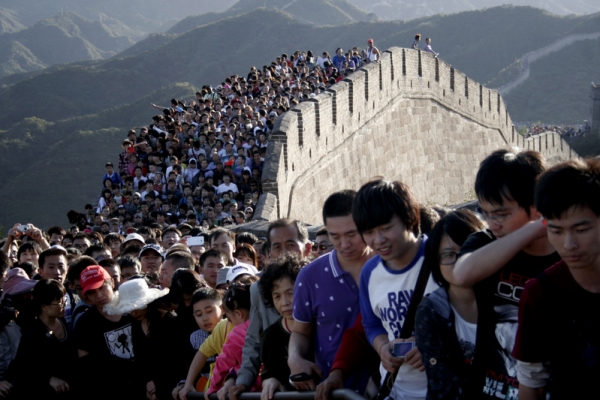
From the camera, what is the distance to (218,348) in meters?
4.02

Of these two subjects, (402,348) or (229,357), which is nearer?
(402,348)

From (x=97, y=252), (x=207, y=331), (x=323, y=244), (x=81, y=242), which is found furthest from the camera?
(x=81, y=242)

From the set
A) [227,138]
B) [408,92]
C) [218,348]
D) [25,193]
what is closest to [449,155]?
[408,92]

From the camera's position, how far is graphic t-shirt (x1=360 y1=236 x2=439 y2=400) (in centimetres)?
Result: 267

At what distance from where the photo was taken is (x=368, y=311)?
2865mm

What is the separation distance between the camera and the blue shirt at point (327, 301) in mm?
3174

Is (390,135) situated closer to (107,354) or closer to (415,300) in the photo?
(107,354)

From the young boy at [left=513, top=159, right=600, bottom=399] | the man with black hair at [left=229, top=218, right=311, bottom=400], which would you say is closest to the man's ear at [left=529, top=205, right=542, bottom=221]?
the young boy at [left=513, top=159, right=600, bottom=399]

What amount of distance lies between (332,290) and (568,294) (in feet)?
4.01

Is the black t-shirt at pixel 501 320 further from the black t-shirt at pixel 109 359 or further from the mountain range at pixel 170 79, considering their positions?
the mountain range at pixel 170 79

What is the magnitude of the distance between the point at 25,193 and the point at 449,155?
27.3m

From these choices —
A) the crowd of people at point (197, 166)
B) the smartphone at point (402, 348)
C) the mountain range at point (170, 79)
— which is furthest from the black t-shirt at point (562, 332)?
the mountain range at point (170, 79)

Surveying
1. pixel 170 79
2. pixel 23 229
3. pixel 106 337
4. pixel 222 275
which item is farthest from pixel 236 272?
pixel 170 79

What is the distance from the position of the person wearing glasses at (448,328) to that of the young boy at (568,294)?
266 millimetres
